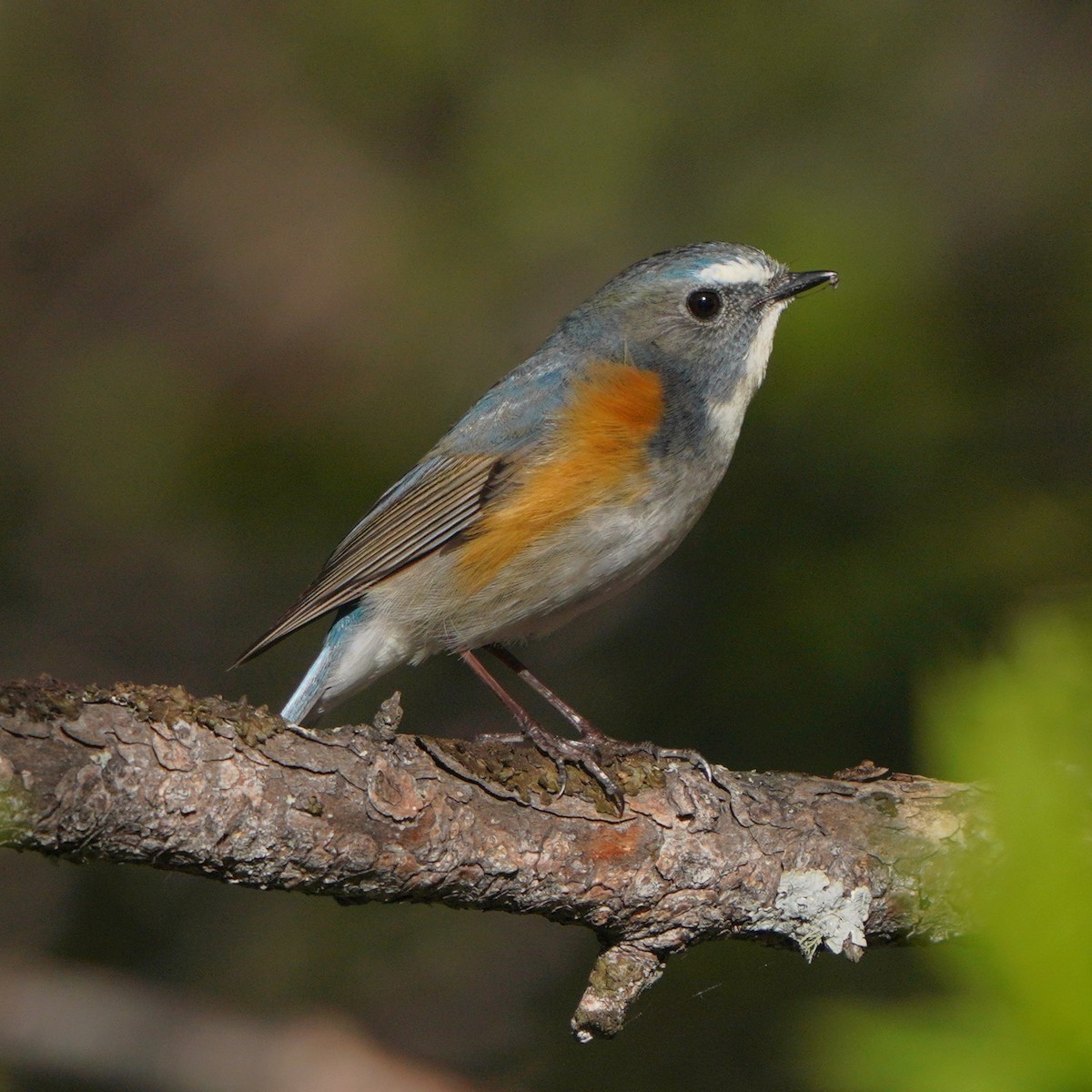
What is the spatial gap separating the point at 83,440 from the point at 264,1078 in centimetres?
277

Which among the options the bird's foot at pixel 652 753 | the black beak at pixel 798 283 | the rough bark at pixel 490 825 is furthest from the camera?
the black beak at pixel 798 283

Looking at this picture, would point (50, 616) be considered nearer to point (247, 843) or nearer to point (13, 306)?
point (13, 306)

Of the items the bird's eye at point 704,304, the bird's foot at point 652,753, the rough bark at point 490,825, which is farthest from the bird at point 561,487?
the rough bark at point 490,825

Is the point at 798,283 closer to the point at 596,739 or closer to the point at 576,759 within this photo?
the point at 596,739

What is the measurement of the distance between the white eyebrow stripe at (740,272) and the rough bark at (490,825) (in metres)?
2.08

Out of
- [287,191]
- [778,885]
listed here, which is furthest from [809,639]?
[287,191]

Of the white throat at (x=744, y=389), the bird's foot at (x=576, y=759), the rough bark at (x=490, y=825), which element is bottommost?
the rough bark at (x=490, y=825)

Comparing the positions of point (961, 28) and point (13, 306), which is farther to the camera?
point (13, 306)

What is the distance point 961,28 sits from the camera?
6176mm

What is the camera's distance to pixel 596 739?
4.01 meters

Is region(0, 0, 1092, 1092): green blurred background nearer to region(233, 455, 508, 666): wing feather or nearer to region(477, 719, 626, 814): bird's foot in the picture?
region(233, 455, 508, 666): wing feather

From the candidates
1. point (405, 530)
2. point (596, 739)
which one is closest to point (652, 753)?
point (596, 739)

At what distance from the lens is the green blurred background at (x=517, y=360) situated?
4.25m

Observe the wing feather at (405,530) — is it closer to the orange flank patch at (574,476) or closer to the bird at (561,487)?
the bird at (561,487)
